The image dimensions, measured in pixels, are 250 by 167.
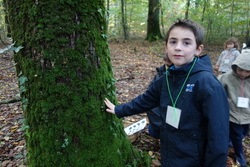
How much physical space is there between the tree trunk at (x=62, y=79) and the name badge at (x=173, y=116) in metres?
0.67

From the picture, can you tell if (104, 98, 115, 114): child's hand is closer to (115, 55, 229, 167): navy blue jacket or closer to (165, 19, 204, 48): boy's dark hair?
(115, 55, 229, 167): navy blue jacket

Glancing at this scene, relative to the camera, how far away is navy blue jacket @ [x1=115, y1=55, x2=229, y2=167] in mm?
1425

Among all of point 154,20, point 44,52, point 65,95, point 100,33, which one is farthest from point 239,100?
point 154,20

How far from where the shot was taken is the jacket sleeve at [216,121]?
4.63ft

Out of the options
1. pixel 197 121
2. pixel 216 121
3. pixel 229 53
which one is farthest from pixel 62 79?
pixel 229 53

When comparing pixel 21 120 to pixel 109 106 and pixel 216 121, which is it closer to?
pixel 109 106

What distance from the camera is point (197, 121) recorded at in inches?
60.1

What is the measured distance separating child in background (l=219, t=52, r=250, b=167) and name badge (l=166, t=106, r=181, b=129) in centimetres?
174

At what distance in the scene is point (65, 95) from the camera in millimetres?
1583

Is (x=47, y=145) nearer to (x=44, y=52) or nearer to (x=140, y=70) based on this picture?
(x=44, y=52)

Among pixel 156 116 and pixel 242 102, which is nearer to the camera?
pixel 242 102

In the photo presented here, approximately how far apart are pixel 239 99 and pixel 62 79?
9.02 feet

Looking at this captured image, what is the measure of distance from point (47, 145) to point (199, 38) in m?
1.78

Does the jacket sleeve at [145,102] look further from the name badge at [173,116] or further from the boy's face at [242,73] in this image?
the boy's face at [242,73]
